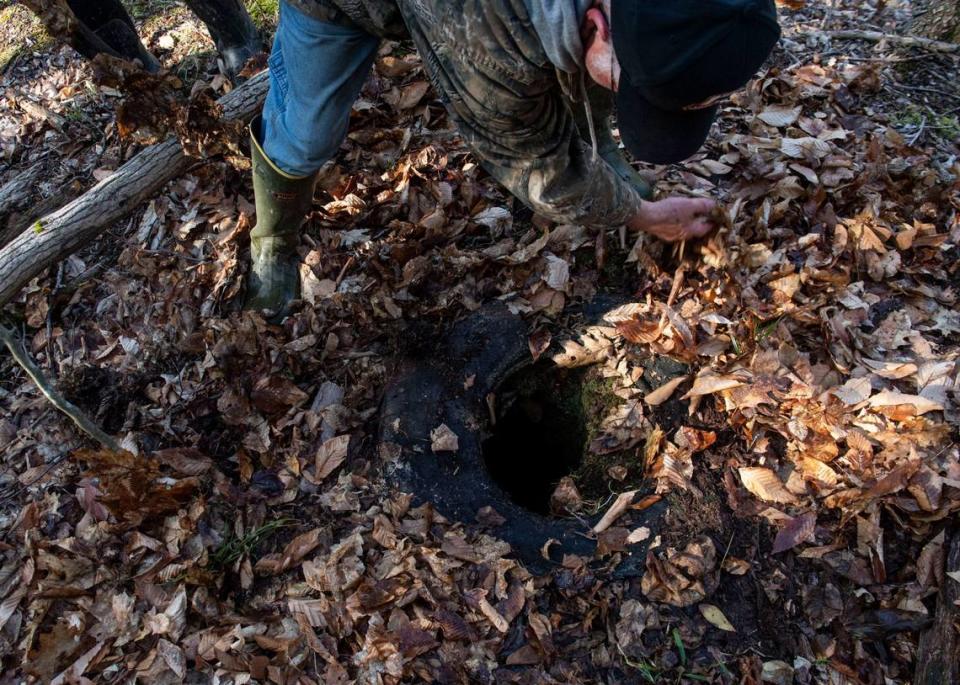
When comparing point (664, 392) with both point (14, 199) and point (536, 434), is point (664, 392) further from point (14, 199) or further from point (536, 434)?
point (14, 199)

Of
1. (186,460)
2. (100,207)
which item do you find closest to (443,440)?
(186,460)

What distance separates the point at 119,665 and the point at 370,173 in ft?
8.49

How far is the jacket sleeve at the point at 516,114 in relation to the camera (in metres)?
1.92

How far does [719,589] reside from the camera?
2447 mm

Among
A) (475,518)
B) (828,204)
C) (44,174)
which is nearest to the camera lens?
(475,518)

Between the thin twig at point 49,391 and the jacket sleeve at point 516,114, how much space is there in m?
1.78

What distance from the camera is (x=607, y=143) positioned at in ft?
10.8

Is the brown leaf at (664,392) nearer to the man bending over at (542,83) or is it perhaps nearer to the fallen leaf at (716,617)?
the man bending over at (542,83)

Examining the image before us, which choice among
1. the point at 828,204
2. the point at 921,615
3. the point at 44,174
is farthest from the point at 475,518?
the point at 44,174

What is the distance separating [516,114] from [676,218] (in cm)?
109

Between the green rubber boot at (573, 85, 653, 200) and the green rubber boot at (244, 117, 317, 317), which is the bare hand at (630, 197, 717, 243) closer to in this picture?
the green rubber boot at (573, 85, 653, 200)

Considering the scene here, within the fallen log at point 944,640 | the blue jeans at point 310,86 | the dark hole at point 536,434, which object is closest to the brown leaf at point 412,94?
the blue jeans at point 310,86

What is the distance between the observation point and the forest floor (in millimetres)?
2410

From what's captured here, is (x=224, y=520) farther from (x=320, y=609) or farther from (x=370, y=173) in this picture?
(x=370, y=173)
